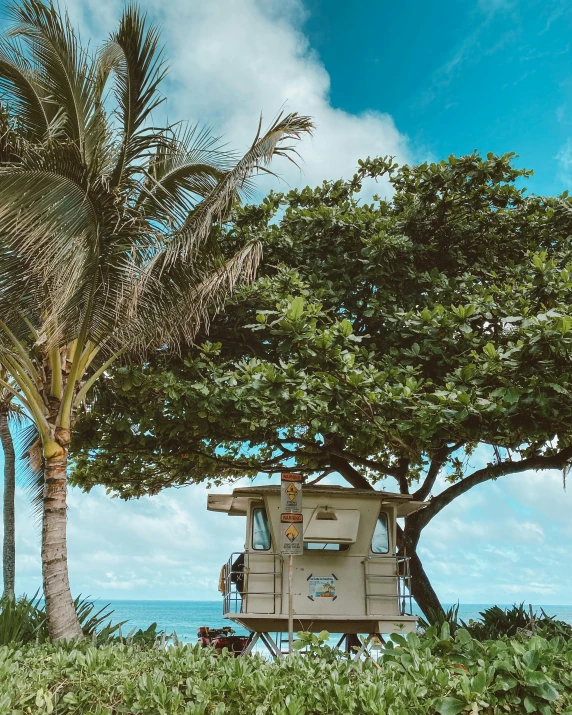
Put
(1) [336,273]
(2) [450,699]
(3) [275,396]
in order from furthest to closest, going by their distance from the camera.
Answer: (1) [336,273] < (3) [275,396] < (2) [450,699]

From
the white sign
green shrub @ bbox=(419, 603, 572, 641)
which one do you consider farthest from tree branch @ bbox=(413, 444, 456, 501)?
the white sign

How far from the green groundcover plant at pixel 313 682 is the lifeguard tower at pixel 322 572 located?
4578 mm

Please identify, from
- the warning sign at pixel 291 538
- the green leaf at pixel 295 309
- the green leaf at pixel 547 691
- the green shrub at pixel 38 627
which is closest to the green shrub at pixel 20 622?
the green shrub at pixel 38 627

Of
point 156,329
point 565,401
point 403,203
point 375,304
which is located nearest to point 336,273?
point 375,304

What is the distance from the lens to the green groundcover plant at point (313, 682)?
531cm

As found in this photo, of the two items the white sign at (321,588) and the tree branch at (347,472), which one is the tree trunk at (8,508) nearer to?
the white sign at (321,588)

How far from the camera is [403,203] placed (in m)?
13.8

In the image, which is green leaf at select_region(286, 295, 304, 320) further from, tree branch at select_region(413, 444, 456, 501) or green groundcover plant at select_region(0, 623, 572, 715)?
tree branch at select_region(413, 444, 456, 501)

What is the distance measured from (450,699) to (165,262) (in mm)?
7006

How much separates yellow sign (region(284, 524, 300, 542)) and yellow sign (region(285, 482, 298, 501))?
0.37 m

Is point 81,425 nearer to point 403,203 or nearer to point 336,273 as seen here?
point 336,273

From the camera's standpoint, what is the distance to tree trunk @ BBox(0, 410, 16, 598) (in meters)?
14.1

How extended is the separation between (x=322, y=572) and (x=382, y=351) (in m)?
4.79

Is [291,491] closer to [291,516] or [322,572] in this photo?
[291,516]
